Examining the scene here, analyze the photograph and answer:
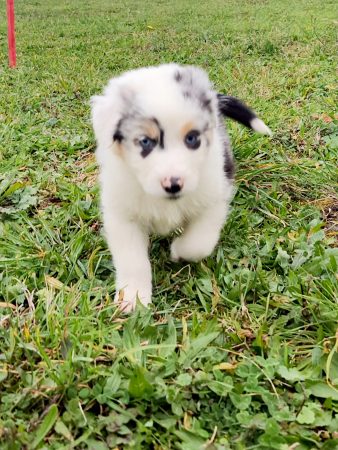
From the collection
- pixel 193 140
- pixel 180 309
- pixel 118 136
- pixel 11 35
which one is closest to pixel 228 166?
pixel 193 140

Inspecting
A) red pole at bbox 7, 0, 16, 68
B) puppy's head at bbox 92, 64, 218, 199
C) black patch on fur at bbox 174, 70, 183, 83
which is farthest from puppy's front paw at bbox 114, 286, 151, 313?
red pole at bbox 7, 0, 16, 68

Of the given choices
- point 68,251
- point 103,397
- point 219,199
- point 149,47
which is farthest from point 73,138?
point 149,47

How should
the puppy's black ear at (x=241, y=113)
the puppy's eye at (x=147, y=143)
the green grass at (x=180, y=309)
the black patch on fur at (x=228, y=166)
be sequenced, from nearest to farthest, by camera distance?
the green grass at (x=180, y=309), the puppy's eye at (x=147, y=143), the black patch on fur at (x=228, y=166), the puppy's black ear at (x=241, y=113)

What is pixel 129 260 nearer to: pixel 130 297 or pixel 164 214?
pixel 130 297

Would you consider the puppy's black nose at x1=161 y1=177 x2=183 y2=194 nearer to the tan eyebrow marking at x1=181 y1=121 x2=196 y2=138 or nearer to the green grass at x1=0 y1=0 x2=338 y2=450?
the tan eyebrow marking at x1=181 y1=121 x2=196 y2=138

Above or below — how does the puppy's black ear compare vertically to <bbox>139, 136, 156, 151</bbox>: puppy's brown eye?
below

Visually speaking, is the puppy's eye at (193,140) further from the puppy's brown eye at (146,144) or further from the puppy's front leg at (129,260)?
the puppy's front leg at (129,260)

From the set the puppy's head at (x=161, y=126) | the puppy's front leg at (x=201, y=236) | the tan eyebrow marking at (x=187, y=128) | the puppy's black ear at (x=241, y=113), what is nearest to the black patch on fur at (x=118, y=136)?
the puppy's head at (x=161, y=126)
